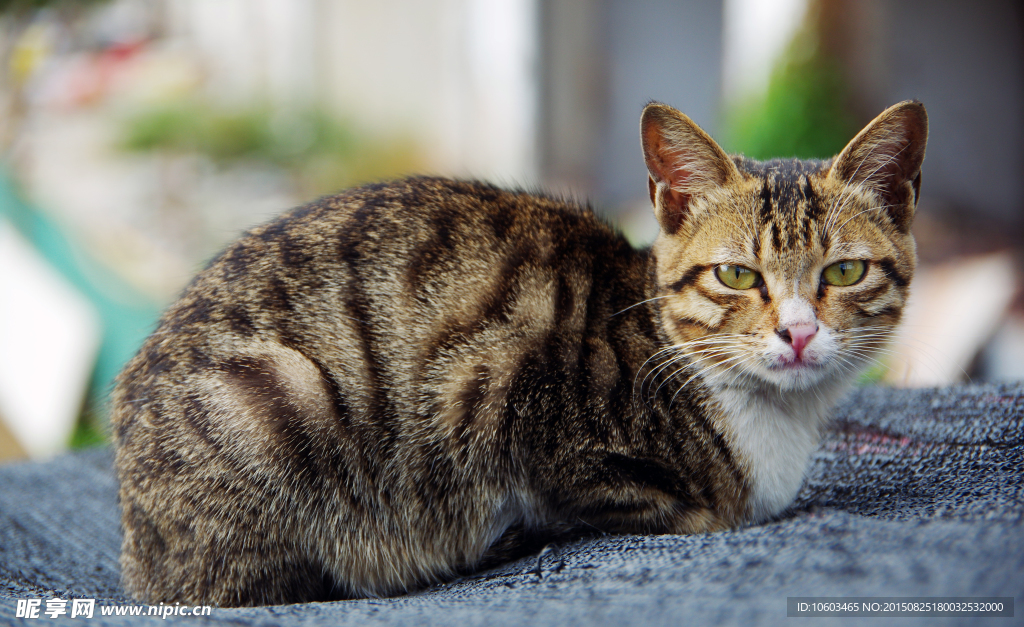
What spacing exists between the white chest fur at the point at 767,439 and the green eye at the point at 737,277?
19 cm

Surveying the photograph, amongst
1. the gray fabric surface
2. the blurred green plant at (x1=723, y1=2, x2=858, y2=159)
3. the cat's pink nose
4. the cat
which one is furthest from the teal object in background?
the blurred green plant at (x1=723, y1=2, x2=858, y2=159)

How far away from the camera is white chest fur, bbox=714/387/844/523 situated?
132 cm

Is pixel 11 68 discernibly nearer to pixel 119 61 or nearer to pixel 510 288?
pixel 119 61

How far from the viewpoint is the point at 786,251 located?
1224mm

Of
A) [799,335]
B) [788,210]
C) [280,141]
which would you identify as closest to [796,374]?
[799,335]

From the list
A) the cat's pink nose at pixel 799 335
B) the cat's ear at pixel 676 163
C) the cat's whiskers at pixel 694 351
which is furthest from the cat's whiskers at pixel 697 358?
the cat's ear at pixel 676 163

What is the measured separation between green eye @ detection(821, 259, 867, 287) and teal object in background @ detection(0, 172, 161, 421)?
3303 mm

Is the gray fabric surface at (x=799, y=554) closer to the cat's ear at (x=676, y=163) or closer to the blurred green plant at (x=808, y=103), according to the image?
the cat's ear at (x=676, y=163)

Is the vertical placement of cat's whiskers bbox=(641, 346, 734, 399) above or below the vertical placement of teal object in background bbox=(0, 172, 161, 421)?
above

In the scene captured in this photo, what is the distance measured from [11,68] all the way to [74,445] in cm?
253

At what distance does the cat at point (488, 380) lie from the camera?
1204 millimetres

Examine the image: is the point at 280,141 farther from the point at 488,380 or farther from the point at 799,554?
the point at 799,554

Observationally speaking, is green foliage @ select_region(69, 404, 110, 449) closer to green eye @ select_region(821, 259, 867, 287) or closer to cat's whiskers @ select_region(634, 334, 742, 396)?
cat's whiskers @ select_region(634, 334, 742, 396)

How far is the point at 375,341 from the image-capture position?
4.29 feet
